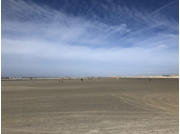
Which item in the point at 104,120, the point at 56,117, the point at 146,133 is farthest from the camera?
the point at 56,117

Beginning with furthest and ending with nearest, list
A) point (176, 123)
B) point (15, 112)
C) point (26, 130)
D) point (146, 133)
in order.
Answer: point (15, 112) → point (176, 123) → point (26, 130) → point (146, 133)

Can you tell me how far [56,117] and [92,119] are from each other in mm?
1458

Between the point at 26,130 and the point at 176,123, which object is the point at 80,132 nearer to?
the point at 26,130

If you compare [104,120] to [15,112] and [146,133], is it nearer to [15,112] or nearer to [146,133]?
[146,133]

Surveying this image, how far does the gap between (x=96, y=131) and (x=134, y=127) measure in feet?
3.94

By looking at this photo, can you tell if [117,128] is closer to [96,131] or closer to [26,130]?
[96,131]

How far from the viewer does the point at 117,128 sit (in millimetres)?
5871

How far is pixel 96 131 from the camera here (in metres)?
5.60

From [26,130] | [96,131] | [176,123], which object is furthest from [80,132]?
[176,123]

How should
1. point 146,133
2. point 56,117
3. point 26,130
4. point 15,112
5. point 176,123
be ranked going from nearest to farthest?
point 146,133 < point 26,130 < point 176,123 < point 56,117 < point 15,112

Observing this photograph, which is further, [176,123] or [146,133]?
[176,123]

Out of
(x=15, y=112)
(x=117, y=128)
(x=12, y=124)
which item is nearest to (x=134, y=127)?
(x=117, y=128)

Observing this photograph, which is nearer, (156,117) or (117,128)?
(117,128)

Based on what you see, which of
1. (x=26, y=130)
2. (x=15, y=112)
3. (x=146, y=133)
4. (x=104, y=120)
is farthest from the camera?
(x=15, y=112)
